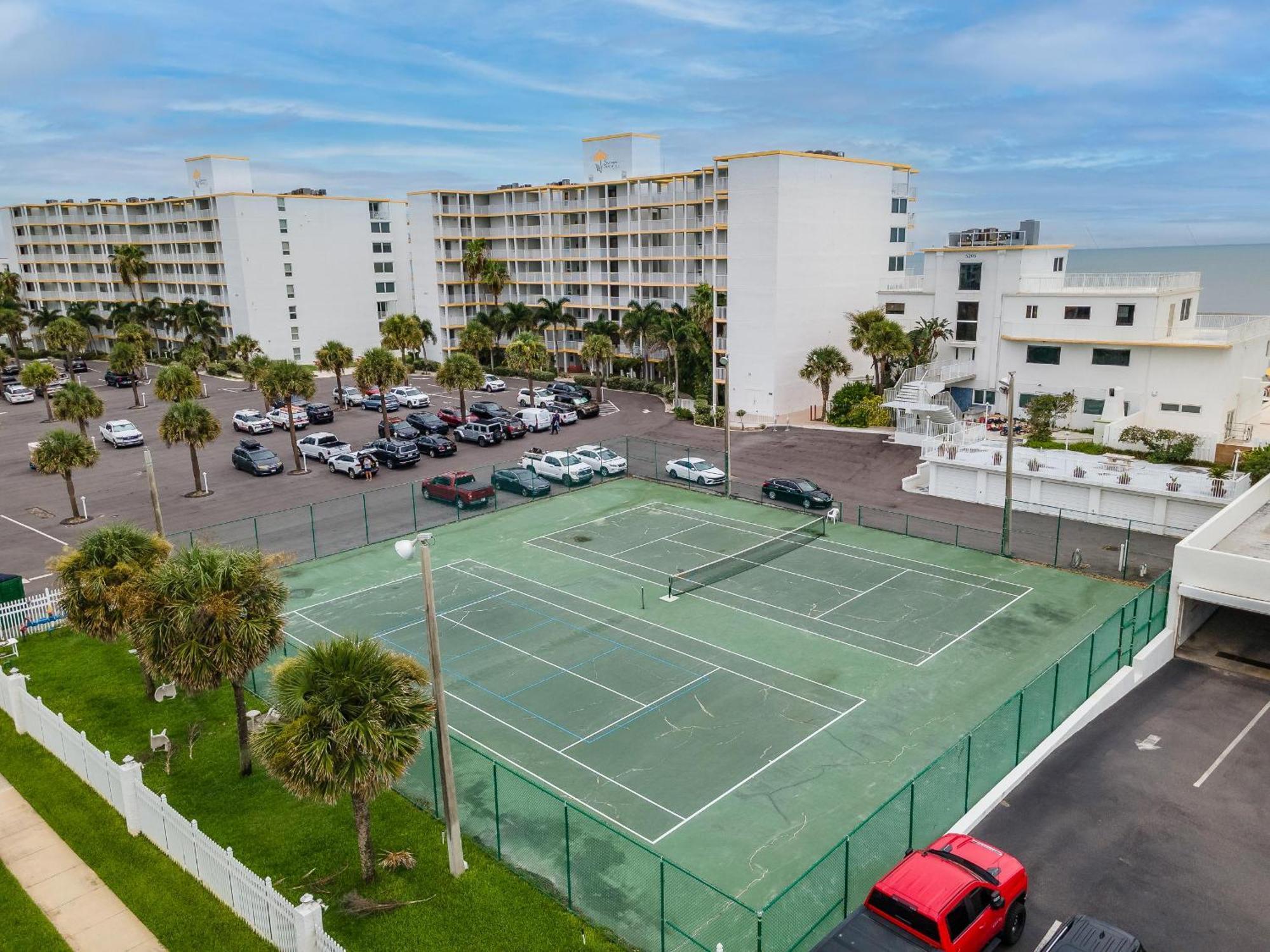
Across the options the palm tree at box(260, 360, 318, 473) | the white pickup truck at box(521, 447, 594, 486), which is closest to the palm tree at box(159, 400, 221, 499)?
the palm tree at box(260, 360, 318, 473)

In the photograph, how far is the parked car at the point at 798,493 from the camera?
40500mm

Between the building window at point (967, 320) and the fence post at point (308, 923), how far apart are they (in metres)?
51.5

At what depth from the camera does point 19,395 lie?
7262 centimetres

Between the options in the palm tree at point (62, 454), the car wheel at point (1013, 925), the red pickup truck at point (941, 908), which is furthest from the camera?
the palm tree at point (62, 454)

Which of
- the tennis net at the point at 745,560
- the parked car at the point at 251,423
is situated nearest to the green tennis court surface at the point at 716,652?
the tennis net at the point at 745,560

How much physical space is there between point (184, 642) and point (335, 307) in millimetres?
79459

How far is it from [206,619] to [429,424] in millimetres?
39129

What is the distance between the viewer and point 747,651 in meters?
26.5

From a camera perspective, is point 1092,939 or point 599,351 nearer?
point 1092,939

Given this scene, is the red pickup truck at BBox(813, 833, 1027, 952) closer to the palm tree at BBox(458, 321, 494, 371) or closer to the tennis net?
the tennis net

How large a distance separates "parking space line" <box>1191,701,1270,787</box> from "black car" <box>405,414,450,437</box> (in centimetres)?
4345

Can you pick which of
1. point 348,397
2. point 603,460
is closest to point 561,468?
point 603,460

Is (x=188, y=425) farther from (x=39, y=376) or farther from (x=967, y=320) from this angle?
(x=967, y=320)

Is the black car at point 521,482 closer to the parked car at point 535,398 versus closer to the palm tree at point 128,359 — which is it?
the parked car at point 535,398
